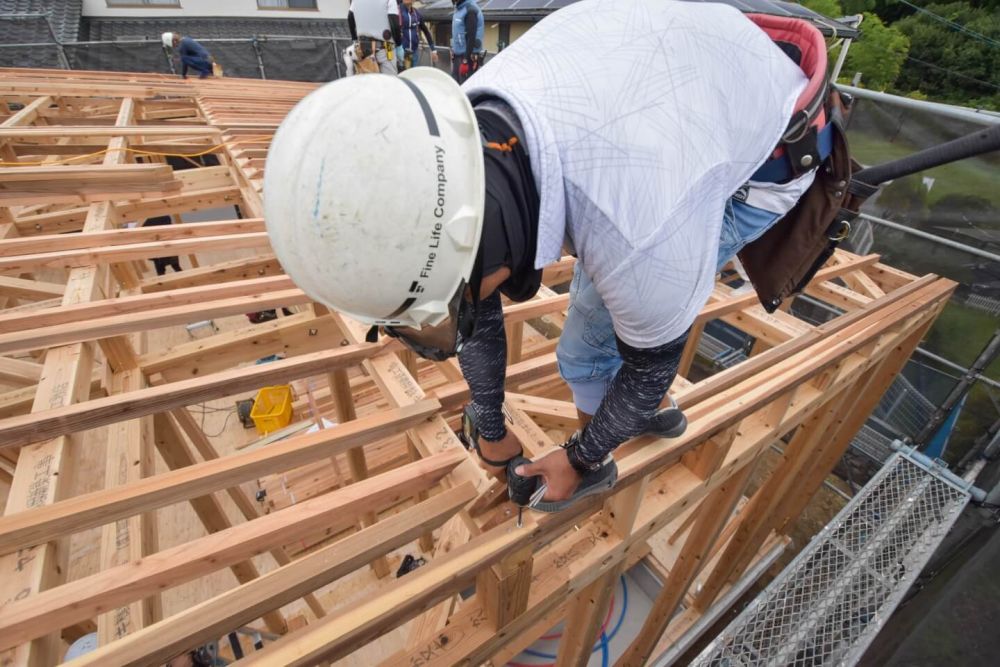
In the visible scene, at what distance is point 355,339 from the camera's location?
8.48 ft

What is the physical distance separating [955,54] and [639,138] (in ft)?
112

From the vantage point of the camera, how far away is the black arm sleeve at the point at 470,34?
8.91m

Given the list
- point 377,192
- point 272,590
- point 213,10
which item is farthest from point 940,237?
point 213,10

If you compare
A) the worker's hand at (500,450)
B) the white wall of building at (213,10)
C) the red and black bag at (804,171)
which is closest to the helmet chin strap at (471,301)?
the worker's hand at (500,450)

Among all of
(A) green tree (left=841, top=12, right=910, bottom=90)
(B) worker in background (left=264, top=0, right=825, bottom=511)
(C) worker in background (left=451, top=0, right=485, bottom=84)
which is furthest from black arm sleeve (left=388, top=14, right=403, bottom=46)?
(A) green tree (left=841, top=12, right=910, bottom=90)

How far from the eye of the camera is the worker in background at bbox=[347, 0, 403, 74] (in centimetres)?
824

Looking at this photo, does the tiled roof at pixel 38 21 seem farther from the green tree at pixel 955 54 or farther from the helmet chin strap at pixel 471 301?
Result: the green tree at pixel 955 54

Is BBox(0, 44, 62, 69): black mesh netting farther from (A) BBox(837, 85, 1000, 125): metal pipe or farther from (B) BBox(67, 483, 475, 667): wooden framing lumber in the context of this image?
(A) BBox(837, 85, 1000, 125): metal pipe

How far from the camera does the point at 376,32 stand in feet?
27.7

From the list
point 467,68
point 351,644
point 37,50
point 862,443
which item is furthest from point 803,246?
point 37,50

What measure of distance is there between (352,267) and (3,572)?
5.32 ft

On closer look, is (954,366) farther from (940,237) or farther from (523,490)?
(523,490)

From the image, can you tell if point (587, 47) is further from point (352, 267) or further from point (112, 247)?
point (112, 247)

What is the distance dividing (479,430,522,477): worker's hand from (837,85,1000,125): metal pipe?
498cm
